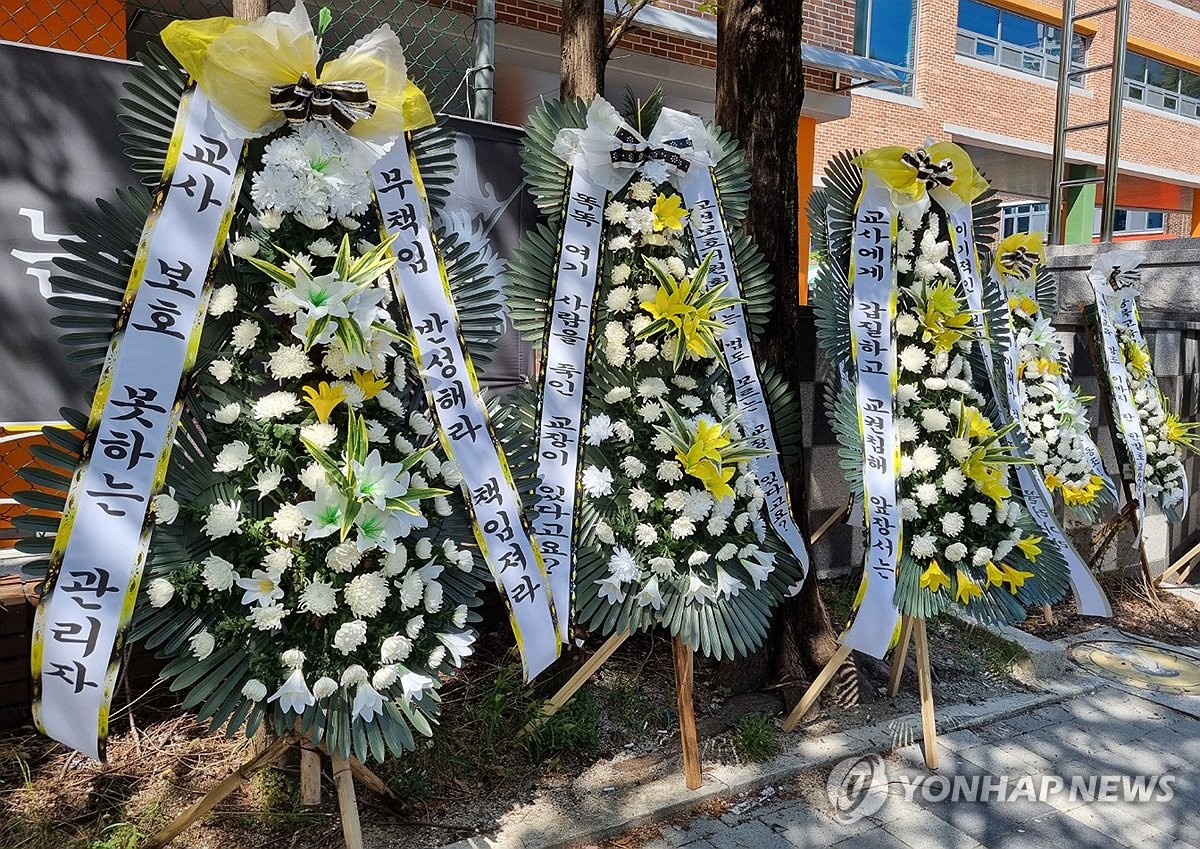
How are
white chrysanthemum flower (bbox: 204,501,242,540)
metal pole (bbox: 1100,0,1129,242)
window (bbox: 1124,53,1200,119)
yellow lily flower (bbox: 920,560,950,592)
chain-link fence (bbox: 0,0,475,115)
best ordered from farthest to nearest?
1. window (bbox: 1124,53,1200,119)
2. metal pole (bbox: 1100,0,1129,242)
3. chain-link fence (bbox: 0,0,475,115)
4. yellow lily flower (bbox: 920,560,950,592)
5. white chrysanthemum flower (bbox: 204,501,242,540)

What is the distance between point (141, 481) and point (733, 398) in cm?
200

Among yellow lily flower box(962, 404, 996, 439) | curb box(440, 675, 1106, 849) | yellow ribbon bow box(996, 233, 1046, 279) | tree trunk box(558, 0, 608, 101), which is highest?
tree trunk box(558, 0, 608, 101)

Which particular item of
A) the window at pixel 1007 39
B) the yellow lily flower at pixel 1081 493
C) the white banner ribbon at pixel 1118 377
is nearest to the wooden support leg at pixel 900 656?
the yellow lily flower at pixel 1081 493

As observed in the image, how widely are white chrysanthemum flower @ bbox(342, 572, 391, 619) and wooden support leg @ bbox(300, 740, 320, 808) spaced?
26.0 inches

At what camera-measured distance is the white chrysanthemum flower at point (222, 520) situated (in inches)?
86.7

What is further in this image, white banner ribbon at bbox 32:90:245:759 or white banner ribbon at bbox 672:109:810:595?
white banner ribbon at bbox 672:109:810:595

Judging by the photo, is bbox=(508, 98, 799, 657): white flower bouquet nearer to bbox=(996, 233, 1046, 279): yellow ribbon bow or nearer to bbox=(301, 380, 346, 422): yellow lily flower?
bbox=(301, 380, 346, 422): yellow lily flower

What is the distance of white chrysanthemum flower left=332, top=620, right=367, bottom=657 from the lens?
2.22 m

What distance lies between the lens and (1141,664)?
15.2 ft

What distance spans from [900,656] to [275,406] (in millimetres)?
2798

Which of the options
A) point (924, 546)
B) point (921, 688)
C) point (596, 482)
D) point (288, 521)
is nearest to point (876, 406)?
point (924, 546)

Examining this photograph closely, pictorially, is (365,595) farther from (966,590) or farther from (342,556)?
(966,590)

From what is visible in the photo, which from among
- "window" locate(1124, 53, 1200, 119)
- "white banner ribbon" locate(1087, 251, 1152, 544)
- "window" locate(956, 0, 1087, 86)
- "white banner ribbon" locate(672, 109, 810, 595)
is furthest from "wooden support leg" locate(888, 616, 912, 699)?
"window" locate(1124, 53, 1200, 119)

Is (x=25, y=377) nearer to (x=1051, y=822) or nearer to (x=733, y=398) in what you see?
(x=733, y=398)
